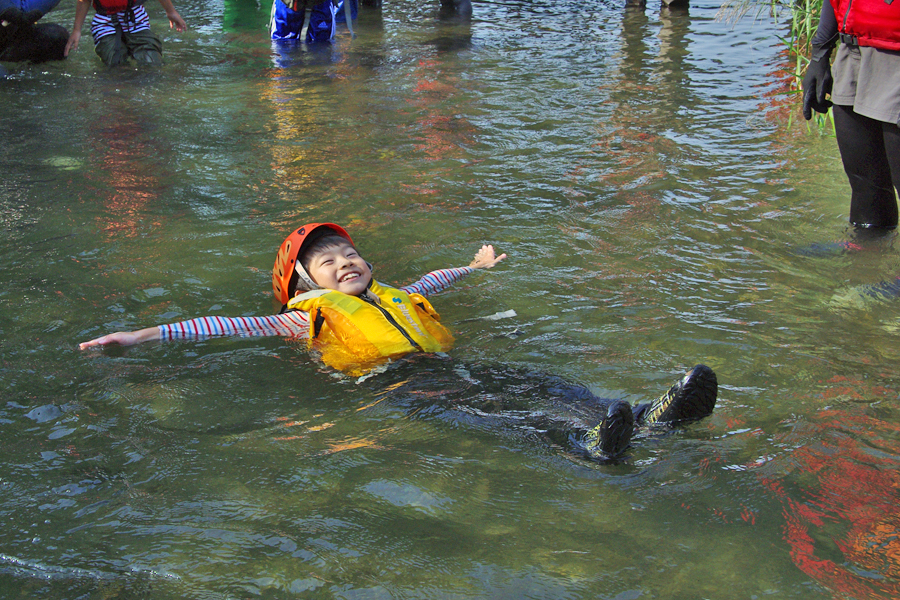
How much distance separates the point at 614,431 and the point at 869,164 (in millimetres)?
2820

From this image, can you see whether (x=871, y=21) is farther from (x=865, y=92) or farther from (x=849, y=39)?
(x=865, y=92)

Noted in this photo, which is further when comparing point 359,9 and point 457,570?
point 359,9

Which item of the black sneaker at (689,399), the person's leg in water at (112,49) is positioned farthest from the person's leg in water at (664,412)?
the person's leg in water at (112,49)

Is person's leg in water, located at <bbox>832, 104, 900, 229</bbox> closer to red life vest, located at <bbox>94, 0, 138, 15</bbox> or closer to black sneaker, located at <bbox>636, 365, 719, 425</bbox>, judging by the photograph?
black sneaker, located at <bbox>636, 365, 719, 425</bbox>

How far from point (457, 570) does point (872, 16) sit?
355 centimetres

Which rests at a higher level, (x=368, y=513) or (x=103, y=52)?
(x=103, y=52)

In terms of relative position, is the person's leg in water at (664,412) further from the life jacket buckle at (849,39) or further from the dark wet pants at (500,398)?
the life jacket buckle at (849,39)

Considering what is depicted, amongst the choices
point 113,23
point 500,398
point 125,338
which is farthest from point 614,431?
point 113,23

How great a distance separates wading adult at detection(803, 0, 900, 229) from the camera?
401cm

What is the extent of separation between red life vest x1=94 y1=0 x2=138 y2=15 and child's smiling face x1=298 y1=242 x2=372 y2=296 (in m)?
8.81

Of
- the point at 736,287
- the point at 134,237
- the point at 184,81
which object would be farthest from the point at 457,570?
the point at 184,81

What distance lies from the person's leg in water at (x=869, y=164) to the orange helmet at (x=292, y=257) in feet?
10.3

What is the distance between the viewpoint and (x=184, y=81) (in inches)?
426

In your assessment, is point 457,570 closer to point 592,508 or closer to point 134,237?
point 592,508
